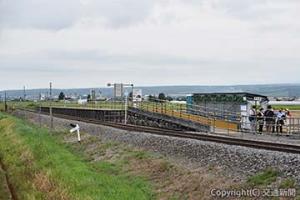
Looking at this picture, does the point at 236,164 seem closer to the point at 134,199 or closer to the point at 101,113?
the point at 134,199

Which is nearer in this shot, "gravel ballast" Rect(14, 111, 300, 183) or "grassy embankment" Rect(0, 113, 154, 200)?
"gravel ballast" Rect(14, 111, 300, 183)

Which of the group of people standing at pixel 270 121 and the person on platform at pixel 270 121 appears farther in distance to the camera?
the person on platform at pixel 270 121

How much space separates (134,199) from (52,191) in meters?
3.33

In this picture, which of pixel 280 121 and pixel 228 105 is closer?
pixel 280 121

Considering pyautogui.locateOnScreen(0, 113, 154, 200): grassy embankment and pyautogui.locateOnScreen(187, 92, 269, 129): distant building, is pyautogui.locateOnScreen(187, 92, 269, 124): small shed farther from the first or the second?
pyautogui.locateOnScreen(0, 113, 154, 200): grassy embankment

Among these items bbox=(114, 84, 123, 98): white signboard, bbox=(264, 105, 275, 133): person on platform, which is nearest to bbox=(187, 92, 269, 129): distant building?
bbox=(264, 105, 275, 133): person on platform

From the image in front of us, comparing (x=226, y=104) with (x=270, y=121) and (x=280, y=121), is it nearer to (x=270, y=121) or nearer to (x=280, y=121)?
(x=270, y=121)

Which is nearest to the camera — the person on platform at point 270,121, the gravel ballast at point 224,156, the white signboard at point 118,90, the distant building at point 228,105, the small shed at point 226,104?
the gravel ballast at point 224,156

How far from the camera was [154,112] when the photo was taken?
147ft

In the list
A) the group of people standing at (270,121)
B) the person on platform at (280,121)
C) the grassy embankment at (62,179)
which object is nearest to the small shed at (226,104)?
the group of people standing at (270,121)

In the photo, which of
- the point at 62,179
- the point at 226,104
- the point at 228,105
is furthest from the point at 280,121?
the point at 62,179

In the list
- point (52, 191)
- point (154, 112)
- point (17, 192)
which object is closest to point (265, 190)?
point (52, 191)

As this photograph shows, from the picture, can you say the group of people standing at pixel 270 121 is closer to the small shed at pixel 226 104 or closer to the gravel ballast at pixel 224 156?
the small shed at pixel 226 104

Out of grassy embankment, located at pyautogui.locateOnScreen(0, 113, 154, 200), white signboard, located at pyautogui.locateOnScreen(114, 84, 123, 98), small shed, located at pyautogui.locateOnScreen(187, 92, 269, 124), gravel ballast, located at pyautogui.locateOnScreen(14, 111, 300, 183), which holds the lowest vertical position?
grassy embankment, located at pyautogui.locateOnScreen(0, 113, 154, 200)
